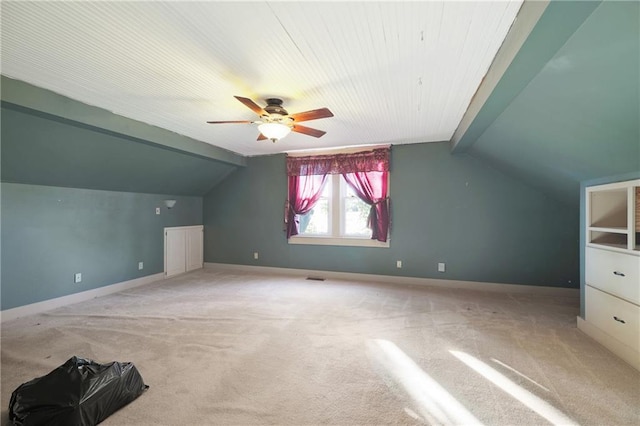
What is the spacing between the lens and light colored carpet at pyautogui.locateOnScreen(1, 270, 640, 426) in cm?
169

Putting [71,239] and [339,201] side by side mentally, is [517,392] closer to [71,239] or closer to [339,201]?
[339,201]

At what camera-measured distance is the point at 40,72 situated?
2.22m

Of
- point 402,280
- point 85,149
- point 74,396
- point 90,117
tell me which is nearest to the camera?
point 74,396

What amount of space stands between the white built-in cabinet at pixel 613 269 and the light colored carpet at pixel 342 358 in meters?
0.17

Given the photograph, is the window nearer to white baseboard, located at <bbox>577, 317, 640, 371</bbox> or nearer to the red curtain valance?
the red curtain valance

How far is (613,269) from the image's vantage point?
2418 mm

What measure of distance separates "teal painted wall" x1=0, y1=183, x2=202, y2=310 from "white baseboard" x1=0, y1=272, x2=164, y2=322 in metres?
0.06

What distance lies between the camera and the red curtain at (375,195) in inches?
183

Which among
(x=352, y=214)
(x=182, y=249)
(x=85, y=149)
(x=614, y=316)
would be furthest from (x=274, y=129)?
(x=182, y=249)

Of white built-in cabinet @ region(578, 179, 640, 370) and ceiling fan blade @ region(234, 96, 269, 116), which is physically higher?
ceiling fan blade @ region(234, 96, 269, 116)

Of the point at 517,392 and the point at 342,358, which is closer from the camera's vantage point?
the point at 517,392

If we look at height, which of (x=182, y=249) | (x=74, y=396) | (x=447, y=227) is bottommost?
(x=74, y=396)

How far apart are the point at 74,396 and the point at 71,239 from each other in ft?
9.84

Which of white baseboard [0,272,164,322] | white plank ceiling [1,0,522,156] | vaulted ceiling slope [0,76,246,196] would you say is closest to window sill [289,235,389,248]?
vaulted ceiling slope [0,76,246,196]
